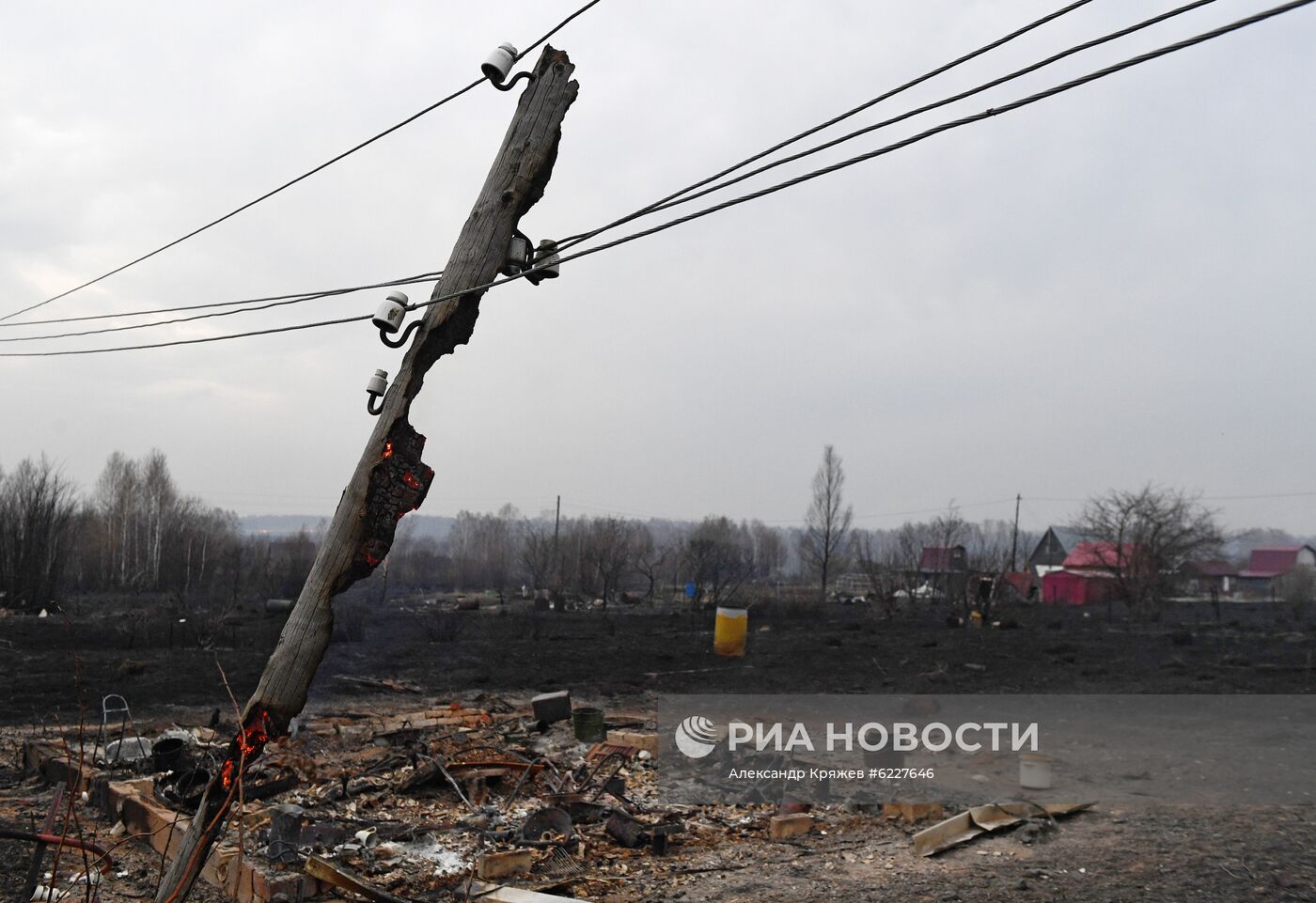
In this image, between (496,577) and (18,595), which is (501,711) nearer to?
(18,595)

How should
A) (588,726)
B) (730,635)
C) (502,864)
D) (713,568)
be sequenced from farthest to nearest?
(713,568) < (730,635) < (588,726) < (502,864)

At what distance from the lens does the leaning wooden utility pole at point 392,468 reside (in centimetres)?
389

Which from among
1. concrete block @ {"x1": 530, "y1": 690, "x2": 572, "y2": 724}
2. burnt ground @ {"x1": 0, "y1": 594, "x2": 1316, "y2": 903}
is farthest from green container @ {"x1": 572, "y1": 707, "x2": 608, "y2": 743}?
burnt ground @ {"x1": 0, "y1": 594, "x2": 1316, "y2": 903}

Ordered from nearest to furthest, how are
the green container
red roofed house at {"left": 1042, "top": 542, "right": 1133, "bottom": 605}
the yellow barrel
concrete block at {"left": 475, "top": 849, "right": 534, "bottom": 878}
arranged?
concrete block at {"left": 475, "top": 849, "right": 534, "bottom": 878} < the green container < the yellow barrel < red roofed house at {"left": 1042, "top": 542, "right": 1133, "bottom": 605}

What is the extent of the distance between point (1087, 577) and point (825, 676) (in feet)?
96.3

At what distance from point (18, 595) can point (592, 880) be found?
1020 inches

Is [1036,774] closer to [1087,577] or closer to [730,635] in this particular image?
[730,635]

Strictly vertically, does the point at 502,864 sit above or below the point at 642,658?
below

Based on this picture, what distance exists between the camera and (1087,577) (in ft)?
136

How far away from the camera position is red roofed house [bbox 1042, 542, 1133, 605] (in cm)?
3456

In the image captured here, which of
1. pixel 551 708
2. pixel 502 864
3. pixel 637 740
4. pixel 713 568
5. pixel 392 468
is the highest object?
pixel 392 468

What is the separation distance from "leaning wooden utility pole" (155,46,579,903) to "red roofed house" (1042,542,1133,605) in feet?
107

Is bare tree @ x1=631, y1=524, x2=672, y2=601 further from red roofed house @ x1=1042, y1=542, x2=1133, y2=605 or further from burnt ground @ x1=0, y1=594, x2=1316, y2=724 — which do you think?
red roofed house @ x1=1042, y1=542, x2=1133, y2=605

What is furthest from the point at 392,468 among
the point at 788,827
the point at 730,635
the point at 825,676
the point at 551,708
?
the point at 730,635
